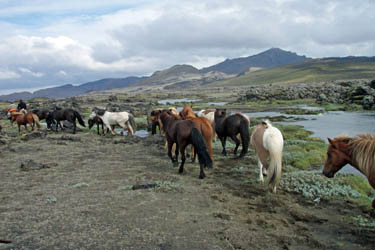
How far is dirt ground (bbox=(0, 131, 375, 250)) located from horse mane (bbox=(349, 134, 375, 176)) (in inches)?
52.3

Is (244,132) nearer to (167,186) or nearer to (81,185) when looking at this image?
(167,186)

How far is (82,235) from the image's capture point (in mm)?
5426

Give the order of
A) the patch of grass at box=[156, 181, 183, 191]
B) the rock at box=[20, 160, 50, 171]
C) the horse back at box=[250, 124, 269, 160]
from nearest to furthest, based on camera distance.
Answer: the patch of grass at box=[156, 181, 183, 191]
the horse back at box=[250, 124, 269, 160]
the rock at box=[20, 160, 50, 171]

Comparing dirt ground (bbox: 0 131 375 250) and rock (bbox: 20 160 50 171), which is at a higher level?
rock (bbox: 20 160 50 171)

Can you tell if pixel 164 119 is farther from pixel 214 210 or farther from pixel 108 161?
pixel 214 210

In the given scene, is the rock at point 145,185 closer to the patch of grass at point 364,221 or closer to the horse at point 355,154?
the horse at point 355,154

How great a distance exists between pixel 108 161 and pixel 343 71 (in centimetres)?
20780

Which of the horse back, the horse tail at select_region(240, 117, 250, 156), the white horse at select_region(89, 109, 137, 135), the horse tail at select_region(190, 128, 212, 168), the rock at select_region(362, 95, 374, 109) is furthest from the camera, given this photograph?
the rock at select_region(362, 95, 374, 109)

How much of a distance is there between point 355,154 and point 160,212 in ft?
14.2

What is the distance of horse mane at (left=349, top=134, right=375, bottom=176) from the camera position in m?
5.51

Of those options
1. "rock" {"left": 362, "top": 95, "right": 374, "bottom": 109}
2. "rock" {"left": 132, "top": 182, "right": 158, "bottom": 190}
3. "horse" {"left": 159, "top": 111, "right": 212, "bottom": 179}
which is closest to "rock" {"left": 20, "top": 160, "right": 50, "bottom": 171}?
"rock" {"left": 132, "top": 182, "right": 158, "bottom": 190}

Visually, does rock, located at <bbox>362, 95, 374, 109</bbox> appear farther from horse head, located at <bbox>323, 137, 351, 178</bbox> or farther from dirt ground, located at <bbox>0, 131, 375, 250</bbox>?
horse head, located at <bbox>323, 137, 351, 178</bbox>

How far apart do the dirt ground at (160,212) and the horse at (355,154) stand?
118 cm

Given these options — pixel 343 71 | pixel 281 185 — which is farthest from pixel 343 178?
pixel 343 71
